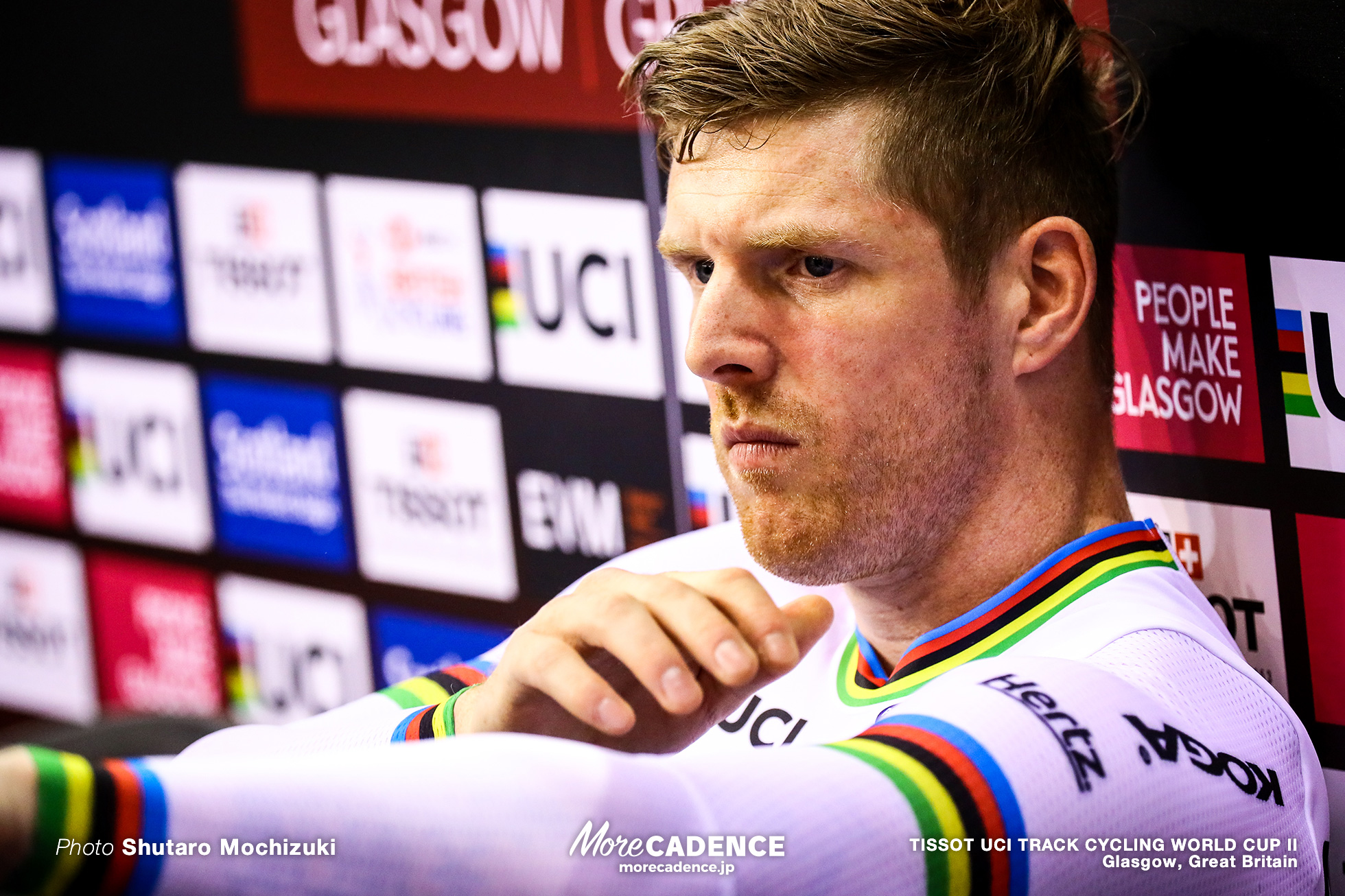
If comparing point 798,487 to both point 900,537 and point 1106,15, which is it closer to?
point 900,537

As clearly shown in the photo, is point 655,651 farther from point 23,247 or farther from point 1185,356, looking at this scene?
point 23,247

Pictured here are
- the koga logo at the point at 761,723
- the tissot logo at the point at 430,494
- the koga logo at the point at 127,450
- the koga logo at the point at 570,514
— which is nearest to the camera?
the koga logo at the point at 761,723

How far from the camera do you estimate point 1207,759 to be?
0.87 metres

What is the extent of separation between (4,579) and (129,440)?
1.42 feet

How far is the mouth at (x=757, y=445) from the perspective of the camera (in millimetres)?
1070

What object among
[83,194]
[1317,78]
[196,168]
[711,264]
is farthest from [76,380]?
[1317,78]

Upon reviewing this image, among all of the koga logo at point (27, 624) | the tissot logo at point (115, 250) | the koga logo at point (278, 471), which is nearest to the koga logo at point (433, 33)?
the tissot logo at point (115, 250)

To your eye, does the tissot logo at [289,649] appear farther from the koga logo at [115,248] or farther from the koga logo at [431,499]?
the koga logo at [115,248]

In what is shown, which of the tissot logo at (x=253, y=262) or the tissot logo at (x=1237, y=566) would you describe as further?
the tissot logo at (x=253, y=262)

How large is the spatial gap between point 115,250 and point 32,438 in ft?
1.28

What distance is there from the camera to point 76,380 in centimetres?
236

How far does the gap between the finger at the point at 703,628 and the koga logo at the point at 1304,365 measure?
64cm

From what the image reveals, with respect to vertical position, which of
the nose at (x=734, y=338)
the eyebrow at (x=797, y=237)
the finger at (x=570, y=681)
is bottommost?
the finger at (x=570, y=681)

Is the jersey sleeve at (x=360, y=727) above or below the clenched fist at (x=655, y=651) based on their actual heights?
below
